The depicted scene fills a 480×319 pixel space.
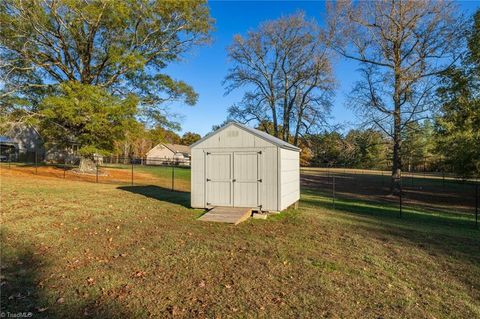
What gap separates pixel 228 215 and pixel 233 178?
1490 millimetres

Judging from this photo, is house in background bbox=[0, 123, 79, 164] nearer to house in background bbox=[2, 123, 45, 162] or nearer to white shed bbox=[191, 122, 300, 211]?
house in background bbox=[2, 123, 45, 162]

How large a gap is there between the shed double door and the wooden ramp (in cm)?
29

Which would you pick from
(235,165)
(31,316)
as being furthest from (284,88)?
(31,316)

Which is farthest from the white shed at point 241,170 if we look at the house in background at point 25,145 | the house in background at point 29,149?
the house in background at point 25,145

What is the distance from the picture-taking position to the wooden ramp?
8617 millimetres

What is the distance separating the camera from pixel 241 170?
9.97 metres

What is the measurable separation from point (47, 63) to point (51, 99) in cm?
505

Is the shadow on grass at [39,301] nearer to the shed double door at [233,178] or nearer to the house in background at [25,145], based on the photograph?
the shed double door at [233,178]

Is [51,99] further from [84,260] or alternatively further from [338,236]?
[338,236]

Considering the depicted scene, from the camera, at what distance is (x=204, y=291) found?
415 cm

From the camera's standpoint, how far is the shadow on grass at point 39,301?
3469mm

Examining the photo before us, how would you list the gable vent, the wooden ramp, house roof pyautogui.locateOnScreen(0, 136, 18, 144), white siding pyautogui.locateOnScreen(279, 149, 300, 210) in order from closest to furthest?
the wooden ramp
white siding pyautogui.locateOnScreen(279, 149, 300, 210)
the gable vent
house roof pyautogui.locateOnScreen(0, 136, 18, 144)

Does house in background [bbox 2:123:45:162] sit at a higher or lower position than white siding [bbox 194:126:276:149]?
higher

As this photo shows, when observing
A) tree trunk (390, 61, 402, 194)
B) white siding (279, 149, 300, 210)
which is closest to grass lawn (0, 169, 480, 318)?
white siding (279, 149, 300, 210)
